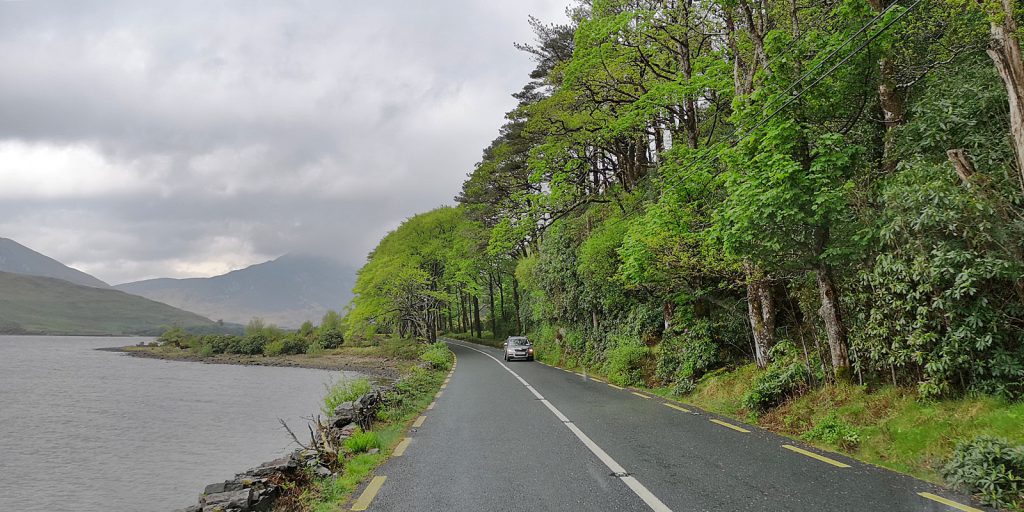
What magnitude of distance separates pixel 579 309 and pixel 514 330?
26929 millimetres

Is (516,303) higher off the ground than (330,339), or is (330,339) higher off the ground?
(516,303)

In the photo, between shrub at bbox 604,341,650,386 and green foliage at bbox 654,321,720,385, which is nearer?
green foliage at bbox 654,321,720,385

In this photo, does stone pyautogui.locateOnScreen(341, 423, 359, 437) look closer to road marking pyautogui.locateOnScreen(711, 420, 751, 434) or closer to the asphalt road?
the asphalt road

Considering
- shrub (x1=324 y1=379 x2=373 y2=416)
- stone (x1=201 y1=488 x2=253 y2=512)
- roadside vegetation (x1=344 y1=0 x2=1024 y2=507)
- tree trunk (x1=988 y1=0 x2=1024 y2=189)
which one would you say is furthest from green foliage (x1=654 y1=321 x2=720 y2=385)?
stone (x1=201 y1=488 x2=253 y2=512)

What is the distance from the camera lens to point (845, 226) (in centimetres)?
827

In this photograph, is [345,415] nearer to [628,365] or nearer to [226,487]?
[226,487]

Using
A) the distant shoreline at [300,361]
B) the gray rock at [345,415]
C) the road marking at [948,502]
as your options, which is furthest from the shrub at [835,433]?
the distant shoreline at [300,361]

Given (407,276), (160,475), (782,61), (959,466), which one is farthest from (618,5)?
(407,276)

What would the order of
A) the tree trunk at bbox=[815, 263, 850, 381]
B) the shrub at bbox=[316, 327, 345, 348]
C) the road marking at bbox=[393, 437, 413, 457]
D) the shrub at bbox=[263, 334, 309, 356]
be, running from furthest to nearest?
the shrub at bbox=[263, 334, 309, 356], the shrub at bbox=[316, 327, 345, 348], the tree trunk at bbox=[815, 263, 850, 381], the road marking at bbox=[393, 437, 413, 457]

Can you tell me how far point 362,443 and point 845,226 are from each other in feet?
27.9

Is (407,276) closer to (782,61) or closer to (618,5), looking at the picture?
(618,5)

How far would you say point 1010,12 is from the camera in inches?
253

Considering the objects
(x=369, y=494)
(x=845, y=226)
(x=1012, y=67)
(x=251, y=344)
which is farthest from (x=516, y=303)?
(x=369, y=494)

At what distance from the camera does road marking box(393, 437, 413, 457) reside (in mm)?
7223
